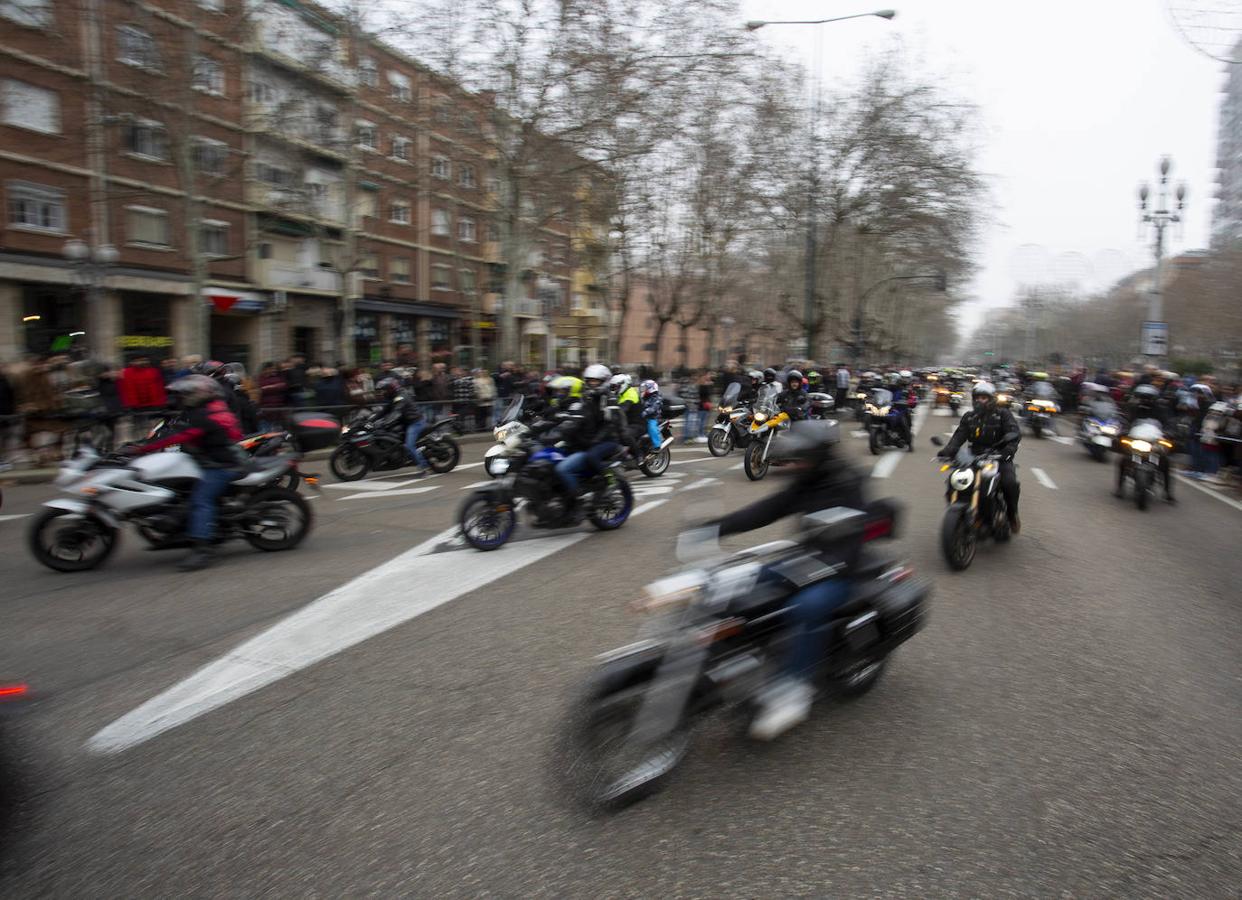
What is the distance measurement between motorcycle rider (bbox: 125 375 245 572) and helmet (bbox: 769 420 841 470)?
16.6 feet

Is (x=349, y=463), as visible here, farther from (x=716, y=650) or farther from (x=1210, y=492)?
(x=1210, y=492)

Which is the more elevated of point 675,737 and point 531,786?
point 675,737

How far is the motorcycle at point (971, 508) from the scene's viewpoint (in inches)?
270

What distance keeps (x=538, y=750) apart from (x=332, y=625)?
231 centimetres

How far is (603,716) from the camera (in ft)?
9.89

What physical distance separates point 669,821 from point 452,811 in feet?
2.53

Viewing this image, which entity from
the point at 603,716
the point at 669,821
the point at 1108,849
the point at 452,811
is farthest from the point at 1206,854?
the point at 452,811

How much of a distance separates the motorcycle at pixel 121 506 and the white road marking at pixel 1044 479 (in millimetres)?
10476

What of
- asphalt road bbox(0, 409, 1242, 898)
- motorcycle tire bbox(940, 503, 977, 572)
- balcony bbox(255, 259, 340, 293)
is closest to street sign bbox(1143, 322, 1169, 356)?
asphalt road bbox(0, 409, 1242, 898)

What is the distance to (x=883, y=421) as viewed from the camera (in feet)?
54.9

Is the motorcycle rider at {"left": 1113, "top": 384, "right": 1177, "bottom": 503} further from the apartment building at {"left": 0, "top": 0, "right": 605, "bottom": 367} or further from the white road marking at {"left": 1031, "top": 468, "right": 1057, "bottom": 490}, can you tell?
the apartment building at {"left": 0, "top": 0, "right": 605, "bottom": 367}

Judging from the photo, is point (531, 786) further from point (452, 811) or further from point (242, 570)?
point (242, 570)

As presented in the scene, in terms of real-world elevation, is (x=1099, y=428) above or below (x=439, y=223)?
below

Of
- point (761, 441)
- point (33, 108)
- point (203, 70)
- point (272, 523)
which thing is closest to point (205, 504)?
point (272, 523)
